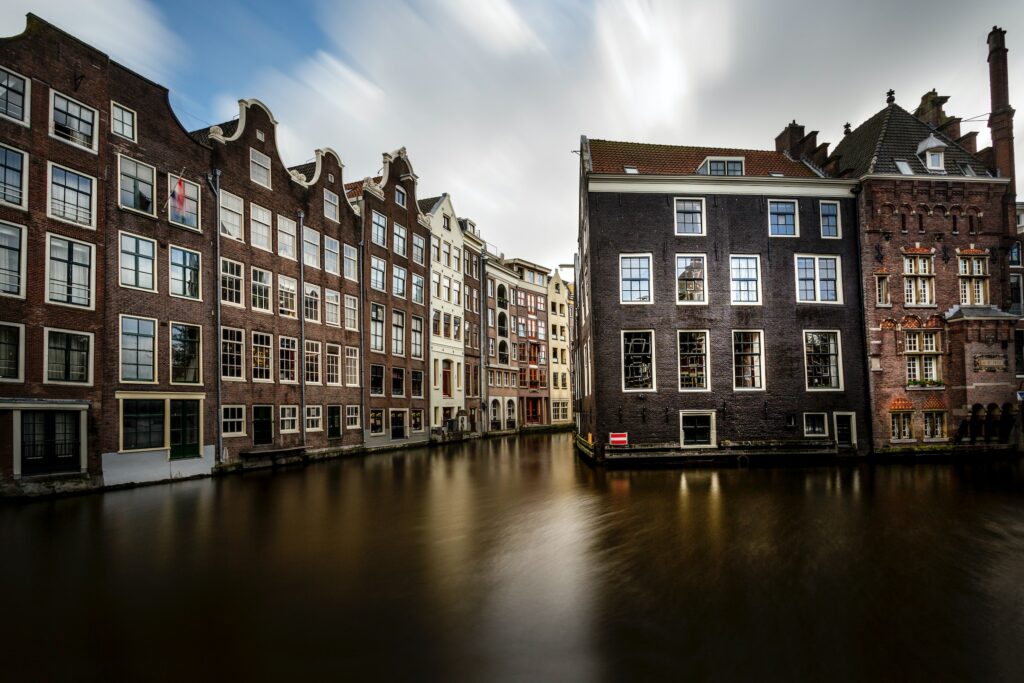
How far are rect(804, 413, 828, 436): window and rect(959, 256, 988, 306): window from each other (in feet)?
33.3

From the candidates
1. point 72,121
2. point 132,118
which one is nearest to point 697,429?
point 132,118

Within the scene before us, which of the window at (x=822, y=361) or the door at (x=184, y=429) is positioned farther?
the window at (x=822, y=361)

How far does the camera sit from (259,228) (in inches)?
1099

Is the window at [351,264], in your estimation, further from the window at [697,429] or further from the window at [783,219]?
the window at [783,219]

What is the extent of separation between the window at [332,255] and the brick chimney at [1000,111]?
120 feet

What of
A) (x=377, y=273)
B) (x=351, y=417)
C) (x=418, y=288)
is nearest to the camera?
(x=351, y=417)

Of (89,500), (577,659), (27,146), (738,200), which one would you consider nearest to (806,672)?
(577,659)

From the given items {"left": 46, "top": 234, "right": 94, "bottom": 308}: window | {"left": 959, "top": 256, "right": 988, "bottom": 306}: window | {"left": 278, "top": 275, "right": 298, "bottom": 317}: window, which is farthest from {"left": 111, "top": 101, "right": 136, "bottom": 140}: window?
{"left": 959, "top": 256, "right": 988, "bottom": 306}: window

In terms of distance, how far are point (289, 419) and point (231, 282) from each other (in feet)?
24.9

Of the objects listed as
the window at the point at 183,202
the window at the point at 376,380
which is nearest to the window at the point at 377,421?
the window at the point at 376,380

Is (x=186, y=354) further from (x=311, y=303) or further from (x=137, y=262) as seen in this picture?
(x=311, y=303)

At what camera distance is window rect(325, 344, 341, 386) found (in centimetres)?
3241

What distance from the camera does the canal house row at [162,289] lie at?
1822cm

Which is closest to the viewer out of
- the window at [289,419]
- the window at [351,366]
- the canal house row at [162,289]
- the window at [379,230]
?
the canal house row at [162,289]
